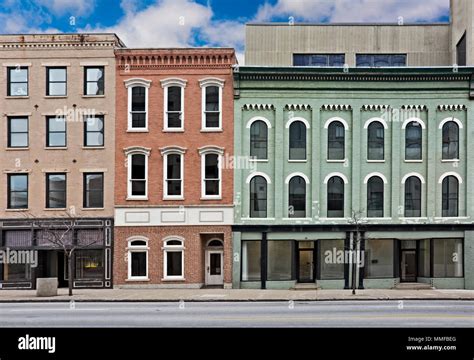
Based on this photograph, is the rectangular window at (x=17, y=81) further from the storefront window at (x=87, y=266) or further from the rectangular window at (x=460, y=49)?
the rectangular window at (x=460, y=49)

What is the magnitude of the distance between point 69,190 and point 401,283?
54.5 ft

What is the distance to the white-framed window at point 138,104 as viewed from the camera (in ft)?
75.9

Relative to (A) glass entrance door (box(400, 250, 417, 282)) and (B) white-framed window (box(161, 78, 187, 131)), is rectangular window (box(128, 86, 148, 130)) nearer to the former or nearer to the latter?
(B) white-framed window (box(161, 78, 187, 131))

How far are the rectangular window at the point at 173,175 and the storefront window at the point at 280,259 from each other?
5.15m

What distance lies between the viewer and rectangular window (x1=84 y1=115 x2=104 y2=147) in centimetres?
2258

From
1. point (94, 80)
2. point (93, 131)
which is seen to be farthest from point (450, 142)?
point (94, 80)

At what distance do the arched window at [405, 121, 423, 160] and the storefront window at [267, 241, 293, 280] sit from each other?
7.20m

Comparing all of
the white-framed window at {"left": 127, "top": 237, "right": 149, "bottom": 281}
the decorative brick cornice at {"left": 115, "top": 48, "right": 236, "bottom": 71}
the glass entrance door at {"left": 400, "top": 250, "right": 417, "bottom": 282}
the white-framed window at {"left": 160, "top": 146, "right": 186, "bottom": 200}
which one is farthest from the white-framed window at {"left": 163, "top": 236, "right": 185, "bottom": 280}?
the glass entrance door at {"left": 400, "top": 250, "right": 417, "bottom": 282}

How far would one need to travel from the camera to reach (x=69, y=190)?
2269 cm

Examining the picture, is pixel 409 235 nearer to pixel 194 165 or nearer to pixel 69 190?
pixel 194 165

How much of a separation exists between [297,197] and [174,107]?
7401mm
